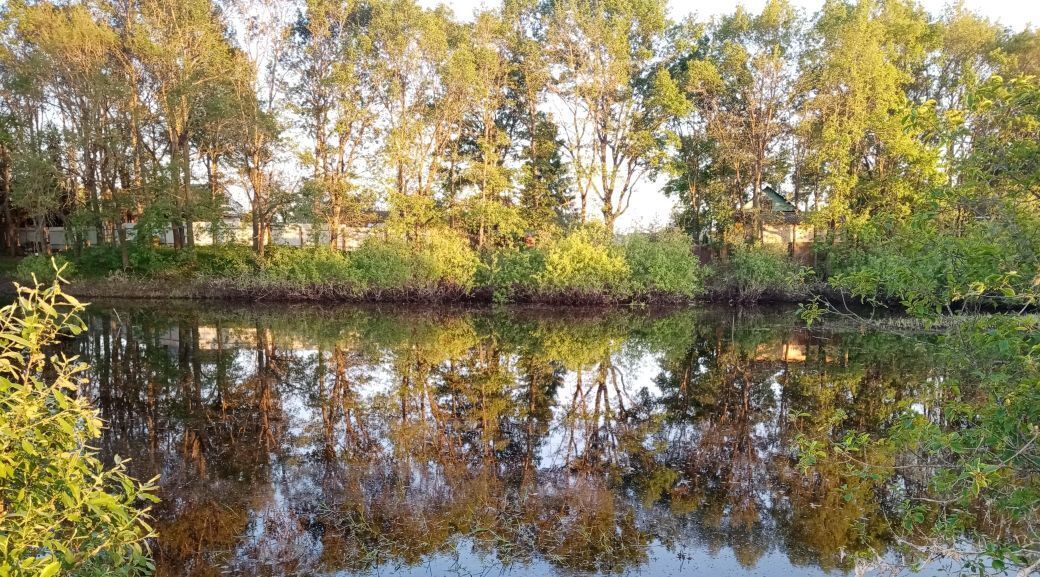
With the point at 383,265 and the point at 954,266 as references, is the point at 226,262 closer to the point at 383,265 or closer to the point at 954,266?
the point at 383,265

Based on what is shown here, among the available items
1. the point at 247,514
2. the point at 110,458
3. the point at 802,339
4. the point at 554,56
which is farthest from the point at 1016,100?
the point at 554,56

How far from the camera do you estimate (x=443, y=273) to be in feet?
85.6

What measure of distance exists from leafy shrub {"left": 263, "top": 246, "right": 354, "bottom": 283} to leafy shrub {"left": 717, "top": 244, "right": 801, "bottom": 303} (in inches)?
672

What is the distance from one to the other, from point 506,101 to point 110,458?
29.1 meters

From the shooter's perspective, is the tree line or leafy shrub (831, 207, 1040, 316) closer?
leafy shrub (831, 207, 1040, 316)

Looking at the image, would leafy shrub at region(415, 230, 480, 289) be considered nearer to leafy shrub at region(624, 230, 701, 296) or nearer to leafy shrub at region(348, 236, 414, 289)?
leafy shrub at region(348, 236, 414, 289)

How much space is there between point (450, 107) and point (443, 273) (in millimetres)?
8722

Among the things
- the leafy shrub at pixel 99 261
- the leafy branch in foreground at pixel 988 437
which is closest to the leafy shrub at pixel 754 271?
the leafy branch in foreground at pixel 988 437

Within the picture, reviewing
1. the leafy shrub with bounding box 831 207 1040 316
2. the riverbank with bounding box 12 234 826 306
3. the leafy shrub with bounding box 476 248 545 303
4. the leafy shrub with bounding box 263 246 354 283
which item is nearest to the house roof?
the riverbank with bounding box 12 234 826 306

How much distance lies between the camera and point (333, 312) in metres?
22.9

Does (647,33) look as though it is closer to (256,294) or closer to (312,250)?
(312,250)

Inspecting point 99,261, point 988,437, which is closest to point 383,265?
point 99,261

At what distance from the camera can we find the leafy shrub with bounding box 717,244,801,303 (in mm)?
26781

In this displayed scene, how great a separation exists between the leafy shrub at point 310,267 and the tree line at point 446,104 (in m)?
1.58
